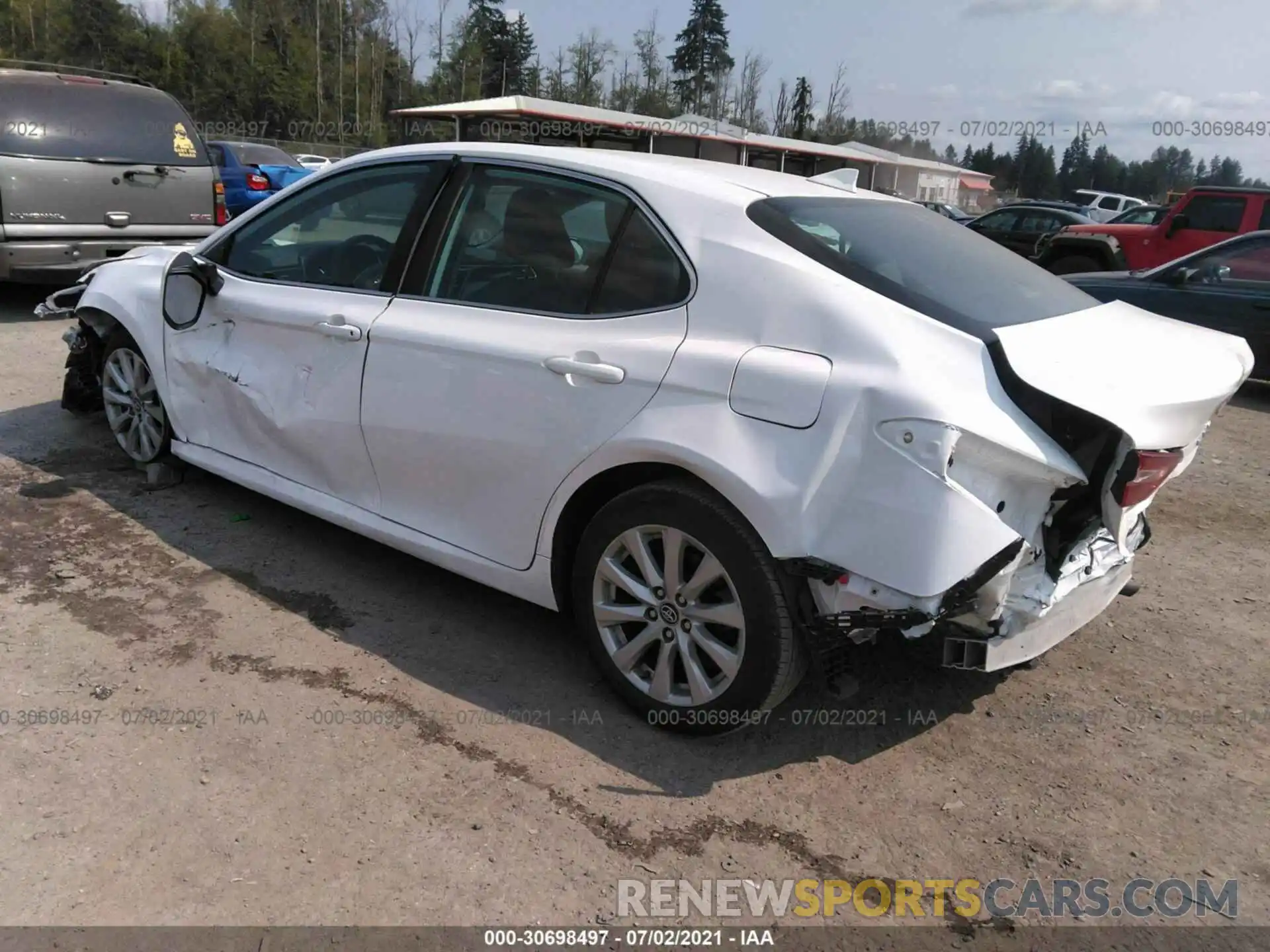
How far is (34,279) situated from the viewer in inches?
321

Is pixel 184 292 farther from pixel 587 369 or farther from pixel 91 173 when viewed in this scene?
pixel 91 173

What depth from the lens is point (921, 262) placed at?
312 centimetres

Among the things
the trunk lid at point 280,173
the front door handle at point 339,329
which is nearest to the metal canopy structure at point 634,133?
the trunk lid at point 280,173

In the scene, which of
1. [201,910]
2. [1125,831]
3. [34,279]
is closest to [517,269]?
[201,910]

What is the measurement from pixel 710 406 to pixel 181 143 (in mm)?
8223

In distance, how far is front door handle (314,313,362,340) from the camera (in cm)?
366

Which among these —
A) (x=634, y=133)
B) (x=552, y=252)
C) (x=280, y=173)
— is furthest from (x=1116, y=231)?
(x=634, y=133)

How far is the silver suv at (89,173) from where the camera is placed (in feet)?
26.3

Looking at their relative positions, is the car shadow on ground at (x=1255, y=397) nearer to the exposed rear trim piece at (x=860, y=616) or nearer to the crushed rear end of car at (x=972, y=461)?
the crushed rear end of car at (x=972, y=461)

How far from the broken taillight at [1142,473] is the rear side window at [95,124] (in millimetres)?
8633

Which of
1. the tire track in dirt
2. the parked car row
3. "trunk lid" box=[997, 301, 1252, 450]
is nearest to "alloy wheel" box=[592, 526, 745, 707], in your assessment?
the tire track in dirt

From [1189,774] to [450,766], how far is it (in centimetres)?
228

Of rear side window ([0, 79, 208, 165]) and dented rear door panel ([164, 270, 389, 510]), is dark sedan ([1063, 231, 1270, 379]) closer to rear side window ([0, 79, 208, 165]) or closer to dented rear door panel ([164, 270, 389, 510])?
dented rear door panel ([164, 270, 389, 510])

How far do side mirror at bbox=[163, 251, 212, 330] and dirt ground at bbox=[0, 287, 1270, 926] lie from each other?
39.0 inches
